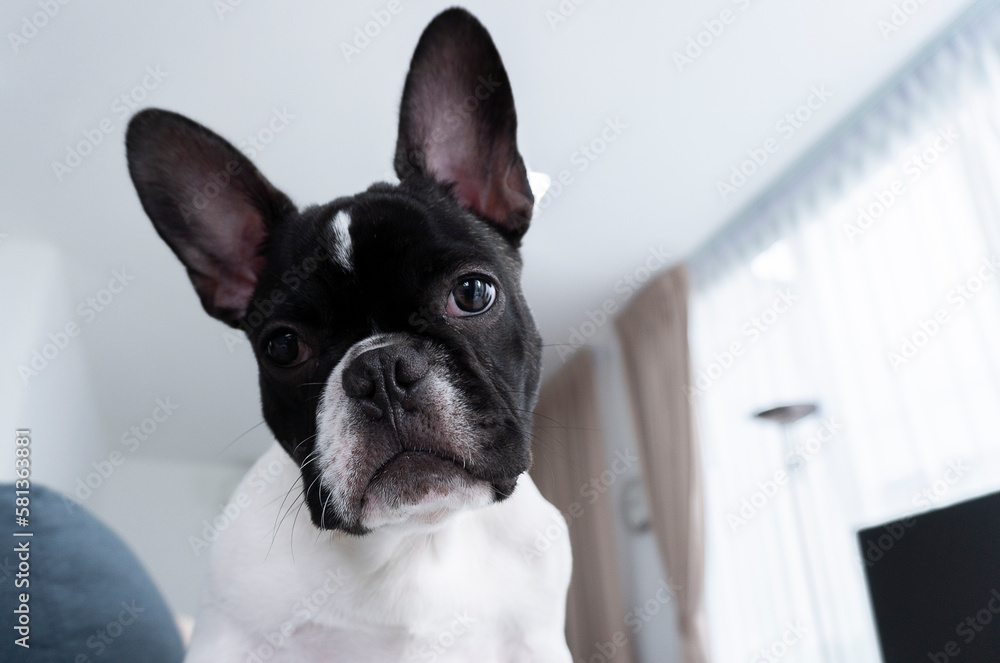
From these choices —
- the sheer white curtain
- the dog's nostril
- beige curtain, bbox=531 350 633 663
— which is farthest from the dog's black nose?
beige curtain, bbox=531 350 633 663

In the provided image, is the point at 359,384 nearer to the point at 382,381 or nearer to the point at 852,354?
the point at 382,381

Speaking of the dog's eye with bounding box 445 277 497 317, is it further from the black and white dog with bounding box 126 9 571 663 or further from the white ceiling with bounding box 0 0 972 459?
the white ceiling with bounding box 0 0 972 459

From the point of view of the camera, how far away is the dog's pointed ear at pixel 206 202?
1.30m

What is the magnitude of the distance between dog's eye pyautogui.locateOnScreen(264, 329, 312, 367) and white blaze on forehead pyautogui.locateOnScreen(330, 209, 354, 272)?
0.15m

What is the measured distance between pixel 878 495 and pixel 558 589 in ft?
10.2

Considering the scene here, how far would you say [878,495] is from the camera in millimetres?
3820

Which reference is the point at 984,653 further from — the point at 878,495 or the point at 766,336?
the point at 766,336

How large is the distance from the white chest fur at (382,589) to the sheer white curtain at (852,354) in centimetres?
277

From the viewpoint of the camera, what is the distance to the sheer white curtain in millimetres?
3387

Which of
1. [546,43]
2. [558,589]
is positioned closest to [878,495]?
[546,43]

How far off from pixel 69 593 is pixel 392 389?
706mm

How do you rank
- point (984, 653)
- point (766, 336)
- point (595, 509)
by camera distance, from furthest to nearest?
point (595, 509) → point (766, 336) → point (984, 653)

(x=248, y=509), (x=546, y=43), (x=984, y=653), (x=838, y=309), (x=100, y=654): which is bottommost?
(x=984, y=653)

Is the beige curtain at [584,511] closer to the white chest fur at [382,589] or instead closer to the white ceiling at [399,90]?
the white ceiling at [399,90]
